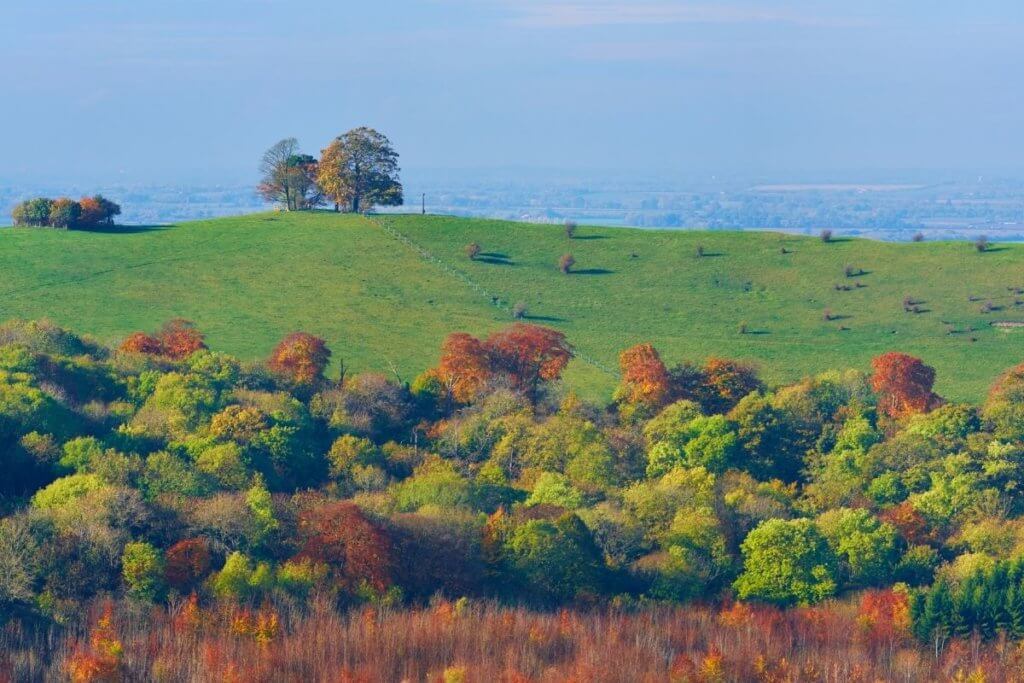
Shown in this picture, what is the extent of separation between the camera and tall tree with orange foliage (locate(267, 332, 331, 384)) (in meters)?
86.1

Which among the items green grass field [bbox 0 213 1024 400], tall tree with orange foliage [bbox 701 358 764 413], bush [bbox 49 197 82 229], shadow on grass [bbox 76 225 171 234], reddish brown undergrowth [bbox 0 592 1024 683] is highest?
bush [bbox 49 197 82 229]

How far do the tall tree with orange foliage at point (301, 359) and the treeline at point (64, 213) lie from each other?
40.0m

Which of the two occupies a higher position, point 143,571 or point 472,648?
point 143,571

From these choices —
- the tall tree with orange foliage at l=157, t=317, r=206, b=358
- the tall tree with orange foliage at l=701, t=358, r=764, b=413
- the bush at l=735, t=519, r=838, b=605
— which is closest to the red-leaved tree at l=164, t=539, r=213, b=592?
the bush at l=735, t=519, r=838, b=605

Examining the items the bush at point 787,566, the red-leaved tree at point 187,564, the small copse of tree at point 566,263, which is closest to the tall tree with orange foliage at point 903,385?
the bush at point 787,566

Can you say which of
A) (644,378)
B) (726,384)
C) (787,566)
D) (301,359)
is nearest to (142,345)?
(301,359)

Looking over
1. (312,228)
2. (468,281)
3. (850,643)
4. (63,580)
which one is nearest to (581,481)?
(850,643)

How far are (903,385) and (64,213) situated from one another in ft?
228

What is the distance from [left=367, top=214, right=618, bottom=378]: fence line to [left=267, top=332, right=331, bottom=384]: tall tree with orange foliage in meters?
17.6

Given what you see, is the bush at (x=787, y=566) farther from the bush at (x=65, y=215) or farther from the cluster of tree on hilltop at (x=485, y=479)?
the bush at (x=65, y=215)

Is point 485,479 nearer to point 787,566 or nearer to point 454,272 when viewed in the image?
point 787,566

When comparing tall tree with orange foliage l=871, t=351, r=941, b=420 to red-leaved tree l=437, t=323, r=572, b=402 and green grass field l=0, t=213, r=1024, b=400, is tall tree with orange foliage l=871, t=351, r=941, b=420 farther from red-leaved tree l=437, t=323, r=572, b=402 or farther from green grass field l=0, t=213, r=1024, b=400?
red-leaved tree l=437, t=323, r=572, b=402

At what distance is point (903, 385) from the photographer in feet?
285

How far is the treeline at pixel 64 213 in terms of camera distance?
123312 mm
